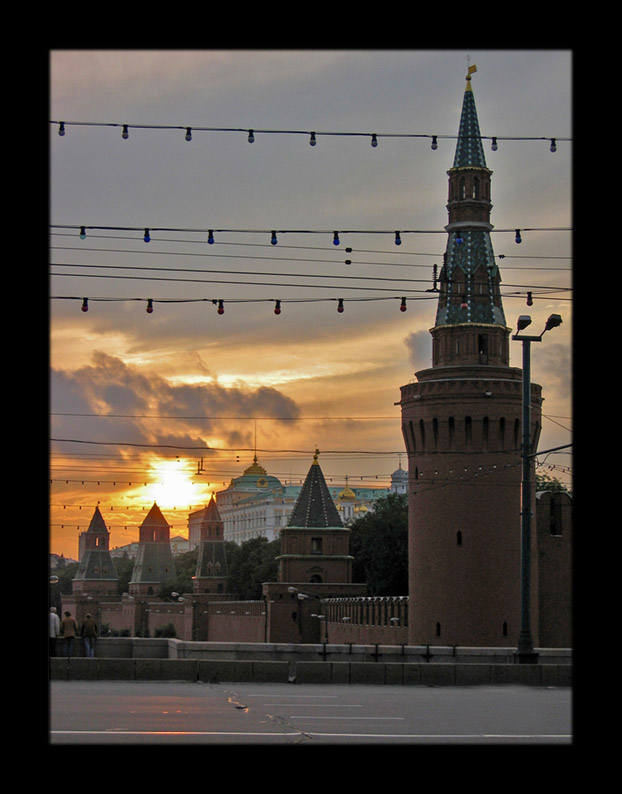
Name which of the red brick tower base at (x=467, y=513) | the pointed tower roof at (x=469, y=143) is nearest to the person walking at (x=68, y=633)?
the red brick tower base at (x=467, y=513)

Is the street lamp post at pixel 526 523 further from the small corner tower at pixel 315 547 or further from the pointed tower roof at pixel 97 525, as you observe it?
the pointed tower roof at pixel 97 525

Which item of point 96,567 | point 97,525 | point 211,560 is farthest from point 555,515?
point 97,525

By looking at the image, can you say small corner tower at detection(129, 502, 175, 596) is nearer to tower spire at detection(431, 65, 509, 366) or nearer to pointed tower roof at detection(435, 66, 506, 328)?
tower spire at detection(431, 65, 509, 366)

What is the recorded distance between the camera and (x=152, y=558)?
142125 mm

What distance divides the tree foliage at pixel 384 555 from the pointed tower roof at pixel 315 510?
15.6 feet

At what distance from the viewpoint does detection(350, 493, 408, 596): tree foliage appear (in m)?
82.2

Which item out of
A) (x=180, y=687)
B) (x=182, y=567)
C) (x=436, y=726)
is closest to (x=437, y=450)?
(x=180, y=687)

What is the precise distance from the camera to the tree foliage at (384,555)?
270ft

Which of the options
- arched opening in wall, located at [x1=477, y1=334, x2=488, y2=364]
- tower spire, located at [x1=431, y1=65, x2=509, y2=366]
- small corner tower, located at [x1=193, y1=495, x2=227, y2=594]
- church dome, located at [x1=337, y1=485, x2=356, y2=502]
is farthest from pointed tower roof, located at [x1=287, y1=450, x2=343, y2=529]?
church dome, located at [x1=337, y1=485, x2=356, y2=502]

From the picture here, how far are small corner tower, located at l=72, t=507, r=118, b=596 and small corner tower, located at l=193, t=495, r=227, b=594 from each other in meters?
30.5
